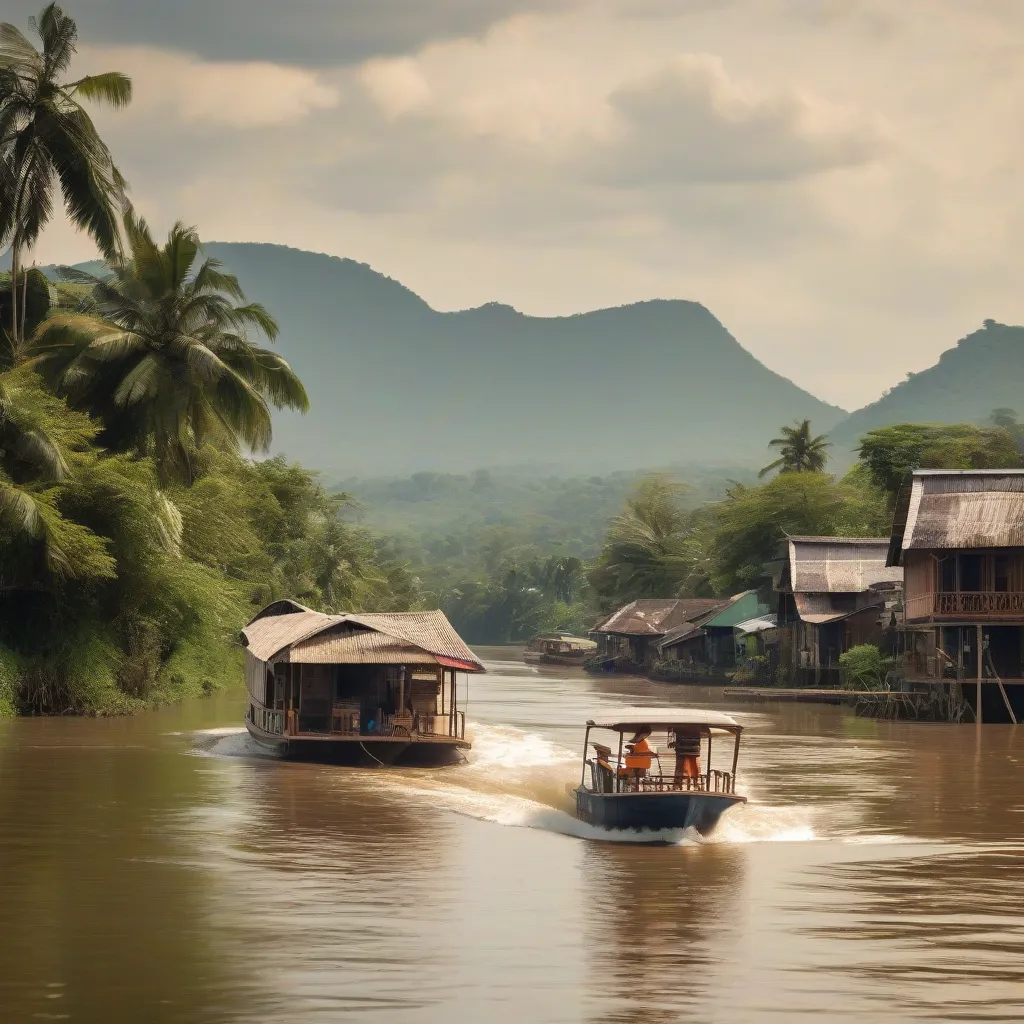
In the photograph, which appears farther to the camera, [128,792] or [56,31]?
[56,31]

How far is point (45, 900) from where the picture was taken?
1470cm

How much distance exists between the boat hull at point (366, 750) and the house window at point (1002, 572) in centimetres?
2141

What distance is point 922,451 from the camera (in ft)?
221

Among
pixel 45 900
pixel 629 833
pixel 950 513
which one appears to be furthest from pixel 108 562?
pixel 950 513

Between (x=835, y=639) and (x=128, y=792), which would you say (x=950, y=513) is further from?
(x=128, y=792)

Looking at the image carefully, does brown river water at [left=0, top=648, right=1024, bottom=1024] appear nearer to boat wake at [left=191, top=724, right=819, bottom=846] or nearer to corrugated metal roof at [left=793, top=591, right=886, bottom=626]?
boat wake at [left=191, top=724, right=819, bottom=846]

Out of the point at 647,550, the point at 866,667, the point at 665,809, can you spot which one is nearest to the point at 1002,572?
the point at 866,667

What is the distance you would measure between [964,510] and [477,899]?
1246 inches

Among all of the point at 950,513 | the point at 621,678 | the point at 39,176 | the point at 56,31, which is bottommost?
the point at 621,678

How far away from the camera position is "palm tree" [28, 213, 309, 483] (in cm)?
3719

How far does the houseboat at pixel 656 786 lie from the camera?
767 inches

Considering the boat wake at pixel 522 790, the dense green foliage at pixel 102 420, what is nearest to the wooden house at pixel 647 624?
the dense green foliage at pixel 102 420

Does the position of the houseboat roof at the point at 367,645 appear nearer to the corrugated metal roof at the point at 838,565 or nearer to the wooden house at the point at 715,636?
the corrugated metal roof at the point at 838,565

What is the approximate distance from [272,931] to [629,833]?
24.0ft
